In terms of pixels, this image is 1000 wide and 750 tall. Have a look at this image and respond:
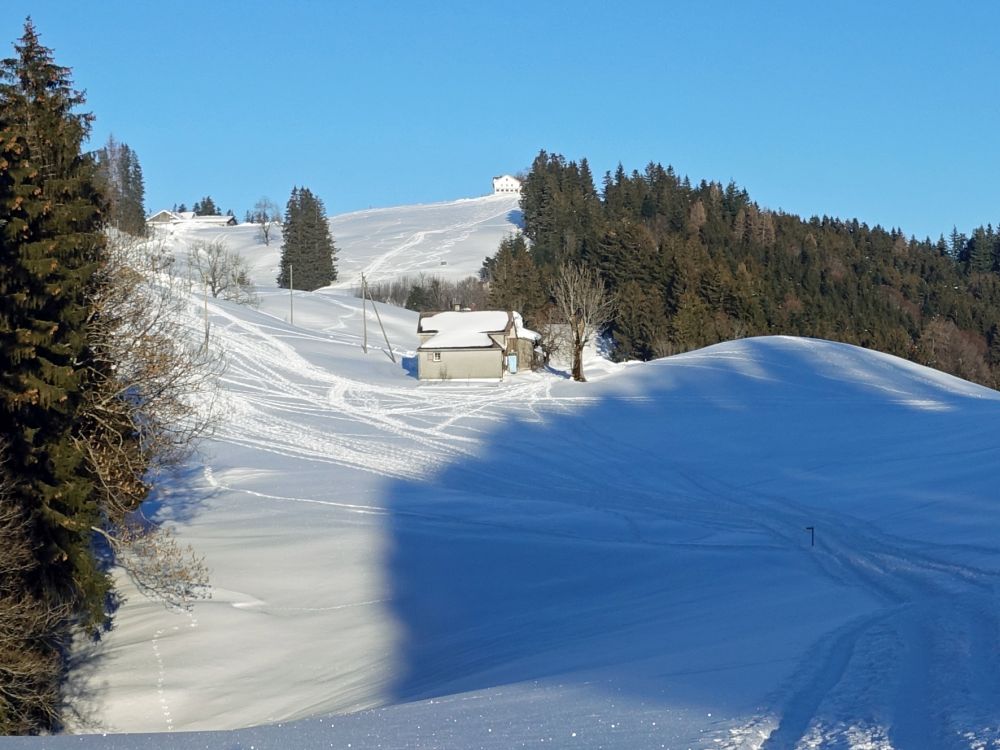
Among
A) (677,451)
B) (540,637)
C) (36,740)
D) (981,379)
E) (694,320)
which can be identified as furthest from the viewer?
(981,379)

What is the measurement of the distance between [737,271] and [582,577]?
258ft

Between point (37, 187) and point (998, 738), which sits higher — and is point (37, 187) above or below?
above

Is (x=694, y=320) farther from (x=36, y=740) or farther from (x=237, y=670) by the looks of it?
(x=36, y=740)

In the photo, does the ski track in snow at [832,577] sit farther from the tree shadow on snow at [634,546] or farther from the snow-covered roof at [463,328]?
the snow-covered roof at [463,328]

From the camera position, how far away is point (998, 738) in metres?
7.70

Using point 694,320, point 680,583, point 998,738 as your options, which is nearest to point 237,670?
point 680,583

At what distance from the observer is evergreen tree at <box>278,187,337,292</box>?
124 m

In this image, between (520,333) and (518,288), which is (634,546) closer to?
(520,333)

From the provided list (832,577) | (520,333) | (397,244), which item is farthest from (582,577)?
(397,244)

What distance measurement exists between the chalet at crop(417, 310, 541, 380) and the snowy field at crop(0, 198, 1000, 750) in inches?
376

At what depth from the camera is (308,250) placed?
125562 millimetres

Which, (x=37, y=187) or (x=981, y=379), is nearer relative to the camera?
(x=37, y=187)

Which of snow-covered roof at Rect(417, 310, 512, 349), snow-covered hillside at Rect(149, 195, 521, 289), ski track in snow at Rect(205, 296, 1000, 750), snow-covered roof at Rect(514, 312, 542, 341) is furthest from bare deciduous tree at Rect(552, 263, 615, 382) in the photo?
snow-covered hillside at Rect(149, 195, 521, 289)

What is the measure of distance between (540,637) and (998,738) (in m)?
9.76
